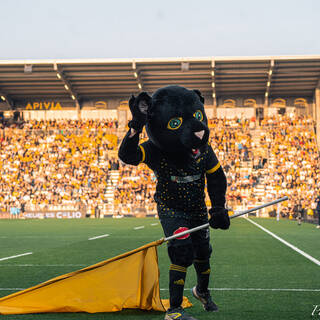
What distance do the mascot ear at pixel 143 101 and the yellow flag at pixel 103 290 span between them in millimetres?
1244

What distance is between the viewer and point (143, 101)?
4328 millimetres

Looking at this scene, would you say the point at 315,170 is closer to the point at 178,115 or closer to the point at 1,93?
the point at 1,93

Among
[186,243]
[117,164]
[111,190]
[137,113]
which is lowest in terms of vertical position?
[111,190]

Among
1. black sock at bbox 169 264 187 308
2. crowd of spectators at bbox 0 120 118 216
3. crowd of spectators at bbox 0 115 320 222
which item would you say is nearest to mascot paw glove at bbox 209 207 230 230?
black sock at bbox 169 264 187 308

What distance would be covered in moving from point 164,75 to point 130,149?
105 ft

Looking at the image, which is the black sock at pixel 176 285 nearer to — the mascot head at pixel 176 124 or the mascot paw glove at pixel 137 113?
the mascot head at pixel 176 124

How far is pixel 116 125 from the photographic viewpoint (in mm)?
38312

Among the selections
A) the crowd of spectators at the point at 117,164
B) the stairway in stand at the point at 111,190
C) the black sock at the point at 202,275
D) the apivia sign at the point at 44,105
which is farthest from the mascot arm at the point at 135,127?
the apivia sign at the point at 44,105

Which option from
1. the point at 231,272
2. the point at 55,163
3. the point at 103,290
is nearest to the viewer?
the point at 103,290

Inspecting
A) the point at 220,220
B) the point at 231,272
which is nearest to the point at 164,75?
the point at 231,272

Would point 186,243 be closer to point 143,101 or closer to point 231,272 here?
point 143,101

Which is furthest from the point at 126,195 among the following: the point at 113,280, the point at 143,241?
the point at 113,280

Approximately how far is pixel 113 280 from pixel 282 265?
406cm

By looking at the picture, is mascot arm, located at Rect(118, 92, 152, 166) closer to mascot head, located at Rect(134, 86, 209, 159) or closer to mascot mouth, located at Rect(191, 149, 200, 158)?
mascot head, located at Rect(134, 86, 209, 159)
